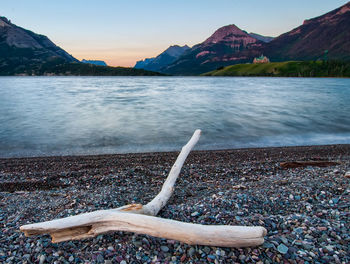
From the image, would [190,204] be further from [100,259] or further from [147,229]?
[100,259]

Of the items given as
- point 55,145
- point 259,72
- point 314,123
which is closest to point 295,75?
point 259,72

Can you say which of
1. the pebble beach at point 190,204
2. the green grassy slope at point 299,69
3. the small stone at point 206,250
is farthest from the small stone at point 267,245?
the green grassy slope at point 299,69

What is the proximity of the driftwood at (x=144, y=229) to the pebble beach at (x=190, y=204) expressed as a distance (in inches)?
5.1

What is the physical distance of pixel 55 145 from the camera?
36.9 feet

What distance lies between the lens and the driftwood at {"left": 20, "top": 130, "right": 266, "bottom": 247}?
2.54 m

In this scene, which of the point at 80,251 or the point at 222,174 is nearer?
the point at 80,251

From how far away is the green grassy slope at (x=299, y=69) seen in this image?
11788cm

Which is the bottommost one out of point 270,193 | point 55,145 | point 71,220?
point 55,145

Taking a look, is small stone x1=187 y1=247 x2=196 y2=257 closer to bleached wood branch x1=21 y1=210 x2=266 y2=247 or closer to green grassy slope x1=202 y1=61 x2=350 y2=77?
bleached wood branch x1=21 y1=210 x2=266 y2=247

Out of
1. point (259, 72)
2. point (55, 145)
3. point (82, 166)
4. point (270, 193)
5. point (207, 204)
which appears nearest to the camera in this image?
point (207, 204)

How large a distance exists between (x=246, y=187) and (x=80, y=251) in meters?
3.70

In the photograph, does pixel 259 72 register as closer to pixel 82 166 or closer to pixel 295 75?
pixel 295 75

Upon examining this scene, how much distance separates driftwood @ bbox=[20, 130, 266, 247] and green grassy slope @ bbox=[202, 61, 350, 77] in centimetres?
14409

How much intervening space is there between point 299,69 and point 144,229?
510ft
